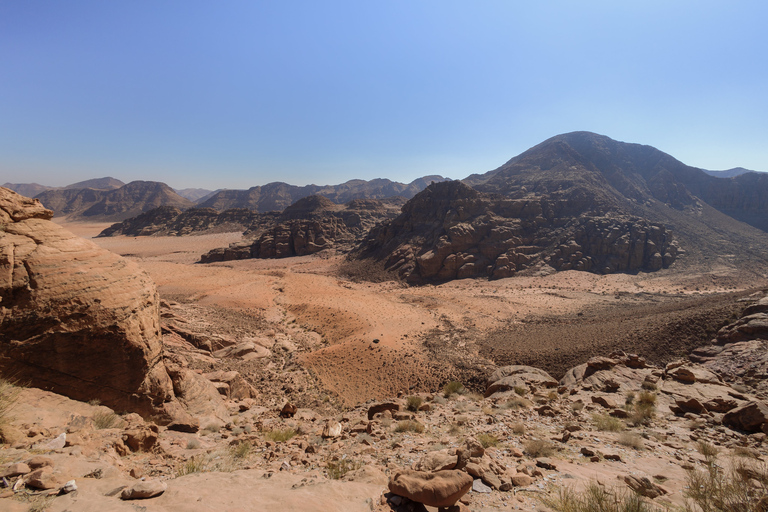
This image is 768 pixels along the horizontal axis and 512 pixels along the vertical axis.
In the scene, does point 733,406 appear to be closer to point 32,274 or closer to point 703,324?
point 703,324

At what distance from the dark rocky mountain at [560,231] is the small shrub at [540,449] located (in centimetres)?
2882

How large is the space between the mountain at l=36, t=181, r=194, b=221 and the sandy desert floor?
12980cm

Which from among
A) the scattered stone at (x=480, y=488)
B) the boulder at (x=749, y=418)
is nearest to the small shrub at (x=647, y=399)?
the boulder at (x=749, y=418)

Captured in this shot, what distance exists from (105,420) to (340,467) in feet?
14.6

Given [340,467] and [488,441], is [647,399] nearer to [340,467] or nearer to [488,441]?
[488,441]

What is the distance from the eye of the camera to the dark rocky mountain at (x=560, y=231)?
3609 centimetres

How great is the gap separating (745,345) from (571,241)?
31.0 meters

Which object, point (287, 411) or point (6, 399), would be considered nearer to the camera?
point (6, 399)

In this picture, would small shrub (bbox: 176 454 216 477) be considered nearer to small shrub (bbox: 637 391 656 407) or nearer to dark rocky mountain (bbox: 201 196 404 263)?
small shrub (bbox: 637 391 656 407)

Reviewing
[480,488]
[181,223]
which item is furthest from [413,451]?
[181,223]

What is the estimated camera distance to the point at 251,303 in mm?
22281

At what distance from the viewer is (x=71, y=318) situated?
19.2 feet

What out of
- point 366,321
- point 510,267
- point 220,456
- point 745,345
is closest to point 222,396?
point 220,456

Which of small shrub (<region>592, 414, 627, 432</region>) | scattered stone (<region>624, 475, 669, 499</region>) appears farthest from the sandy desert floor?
scattered stone (<region>624, 475, 669, 499</region>)
